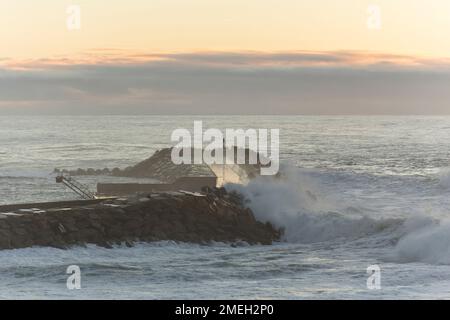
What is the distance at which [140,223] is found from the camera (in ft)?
82.7

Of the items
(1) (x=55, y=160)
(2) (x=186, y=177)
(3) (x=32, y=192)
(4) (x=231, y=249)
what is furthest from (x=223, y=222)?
(1) (x=55, y=160)

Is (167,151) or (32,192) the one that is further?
(167,151)

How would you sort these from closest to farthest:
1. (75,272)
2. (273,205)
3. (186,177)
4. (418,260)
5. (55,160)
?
(75,272), (418,260), (273,205), (186,177), (55,160)

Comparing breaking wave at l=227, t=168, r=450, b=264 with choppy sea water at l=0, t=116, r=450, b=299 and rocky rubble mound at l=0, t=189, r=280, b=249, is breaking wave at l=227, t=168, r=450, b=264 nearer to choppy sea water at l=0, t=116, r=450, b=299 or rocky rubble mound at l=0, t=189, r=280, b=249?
choppy sea water at l=0, t=116, r=450, b=299

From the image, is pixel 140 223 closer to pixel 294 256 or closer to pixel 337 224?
pixel 294 256

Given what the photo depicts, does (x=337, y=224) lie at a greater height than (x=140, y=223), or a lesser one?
lesser

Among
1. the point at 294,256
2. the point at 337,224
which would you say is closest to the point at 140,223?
the point at 294,256

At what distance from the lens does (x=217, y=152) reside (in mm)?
56500

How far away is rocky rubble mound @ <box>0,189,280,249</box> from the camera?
23656 mm

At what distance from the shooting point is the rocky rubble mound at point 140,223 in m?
23.7

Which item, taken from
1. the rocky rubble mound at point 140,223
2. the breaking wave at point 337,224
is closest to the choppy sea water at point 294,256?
the breaking wave at point 337,224

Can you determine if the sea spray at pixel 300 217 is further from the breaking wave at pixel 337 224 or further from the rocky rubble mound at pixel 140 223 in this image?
the rocky rubble mound at pixel 140 223
